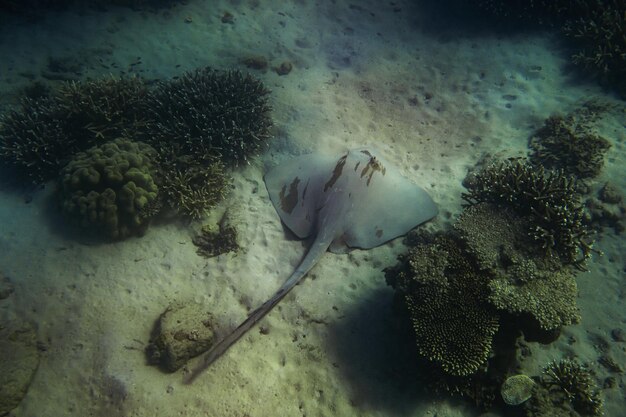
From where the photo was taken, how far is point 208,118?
6734 millimetres

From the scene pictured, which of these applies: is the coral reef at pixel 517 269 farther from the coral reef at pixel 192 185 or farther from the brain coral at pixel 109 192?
the brain coral at pixel 109 192

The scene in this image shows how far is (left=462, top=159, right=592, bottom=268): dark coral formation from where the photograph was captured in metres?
4.91

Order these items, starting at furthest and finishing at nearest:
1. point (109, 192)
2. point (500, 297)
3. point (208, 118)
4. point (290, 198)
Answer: point (208, 118) → point (290, 198) → point (109, 192) → point (500, 297)

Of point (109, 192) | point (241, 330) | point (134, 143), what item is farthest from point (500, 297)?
point (134, 143)

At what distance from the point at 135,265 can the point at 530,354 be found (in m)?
5.89

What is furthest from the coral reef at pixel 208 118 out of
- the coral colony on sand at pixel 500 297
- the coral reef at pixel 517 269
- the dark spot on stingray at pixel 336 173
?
the coral reef at pixel 517 269

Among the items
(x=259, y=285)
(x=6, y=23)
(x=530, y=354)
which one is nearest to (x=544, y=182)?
(x=530, y=354)

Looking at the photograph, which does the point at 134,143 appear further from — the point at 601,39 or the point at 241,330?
the point at 601,39

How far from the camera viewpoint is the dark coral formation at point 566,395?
4.26 metres

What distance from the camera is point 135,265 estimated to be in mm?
5324

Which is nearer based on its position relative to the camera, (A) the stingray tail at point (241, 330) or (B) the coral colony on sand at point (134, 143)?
(A) the stingray tail at point (241, 330)

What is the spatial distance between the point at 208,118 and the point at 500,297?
578 cm

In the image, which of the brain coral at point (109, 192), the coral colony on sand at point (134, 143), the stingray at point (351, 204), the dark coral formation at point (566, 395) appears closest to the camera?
the dark coral formation at point (566, 395)

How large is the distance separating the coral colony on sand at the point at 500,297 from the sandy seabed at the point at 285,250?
0.47 metres
